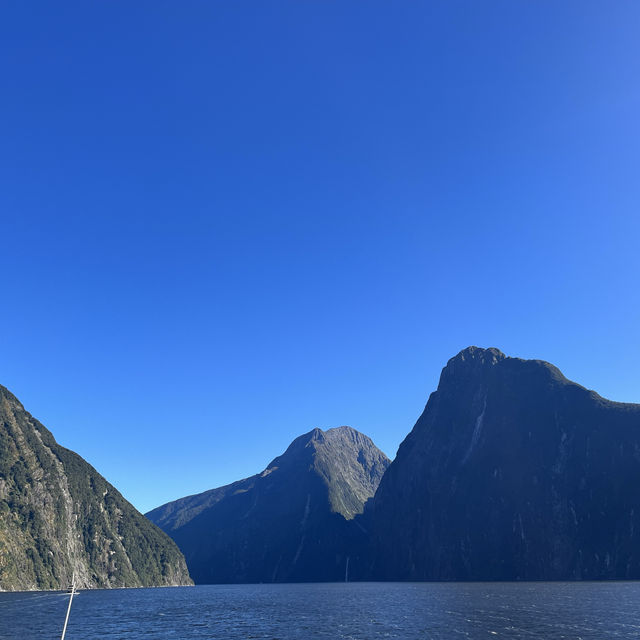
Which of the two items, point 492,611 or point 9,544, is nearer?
point 492,611

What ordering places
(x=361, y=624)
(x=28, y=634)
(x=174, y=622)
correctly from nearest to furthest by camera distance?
(x=28, y=634) → (x=361, y=624) → (x=174, y=622)

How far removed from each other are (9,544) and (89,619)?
12616cm

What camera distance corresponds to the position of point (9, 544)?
199m

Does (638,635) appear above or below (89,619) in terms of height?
above

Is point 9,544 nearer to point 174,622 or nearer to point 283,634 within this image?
point 174,622

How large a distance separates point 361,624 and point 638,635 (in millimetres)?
39122

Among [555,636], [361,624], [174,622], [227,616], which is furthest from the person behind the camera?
[227,616]

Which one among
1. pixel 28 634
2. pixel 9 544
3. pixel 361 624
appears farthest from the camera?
pixel 9 544

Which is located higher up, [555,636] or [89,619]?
[555,636]

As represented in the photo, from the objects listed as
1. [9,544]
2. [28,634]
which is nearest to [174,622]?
[28,634]

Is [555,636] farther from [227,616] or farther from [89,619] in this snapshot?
[89,619]

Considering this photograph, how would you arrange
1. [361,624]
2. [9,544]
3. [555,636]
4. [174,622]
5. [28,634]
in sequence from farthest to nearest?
[9,544] < [174,622] < [361,624] < [28,634] < [555,636]

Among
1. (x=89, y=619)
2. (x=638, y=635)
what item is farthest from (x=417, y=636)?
(x=89, y=619)

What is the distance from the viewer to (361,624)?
8719 cm
